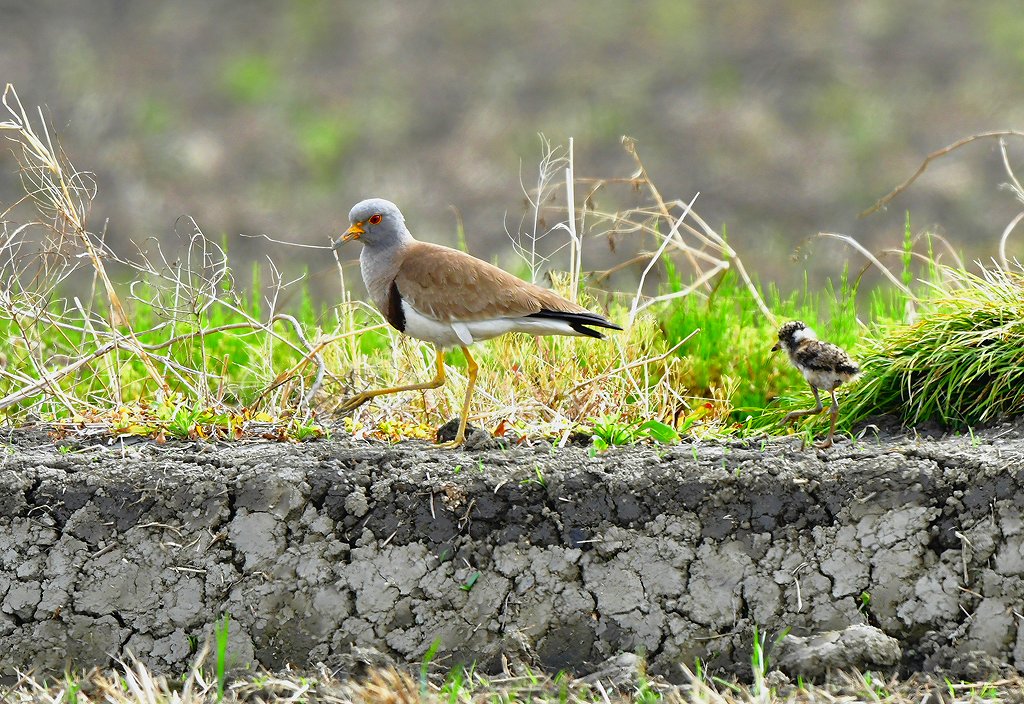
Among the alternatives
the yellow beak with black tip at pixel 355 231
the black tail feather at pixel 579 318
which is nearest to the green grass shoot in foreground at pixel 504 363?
the black tail feather at pixel 579 318

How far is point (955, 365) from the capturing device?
4.88 metres

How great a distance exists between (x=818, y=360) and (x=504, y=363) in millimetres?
1630

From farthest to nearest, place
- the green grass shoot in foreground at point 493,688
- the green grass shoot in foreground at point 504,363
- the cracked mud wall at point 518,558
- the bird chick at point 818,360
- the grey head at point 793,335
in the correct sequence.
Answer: the green grass shoot in foreground at point 504,363, the grey head at point 793,335, the bird chick at point 818,360, the cracked mud wall at point 518,558, the green grass shoot in foreground at point 493,688

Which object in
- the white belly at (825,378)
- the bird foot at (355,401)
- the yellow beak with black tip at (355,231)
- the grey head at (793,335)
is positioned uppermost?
the yellow beak with black tip at (355,231)

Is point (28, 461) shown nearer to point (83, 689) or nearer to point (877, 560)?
point (83, 689)

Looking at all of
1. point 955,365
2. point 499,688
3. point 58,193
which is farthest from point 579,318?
point 58,193

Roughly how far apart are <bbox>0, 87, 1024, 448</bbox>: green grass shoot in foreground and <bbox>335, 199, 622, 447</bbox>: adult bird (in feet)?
1.42

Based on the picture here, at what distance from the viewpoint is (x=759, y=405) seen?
570 cm

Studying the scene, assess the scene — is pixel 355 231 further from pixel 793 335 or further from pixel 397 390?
pixel 793 335

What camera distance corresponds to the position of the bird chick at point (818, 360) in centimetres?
439

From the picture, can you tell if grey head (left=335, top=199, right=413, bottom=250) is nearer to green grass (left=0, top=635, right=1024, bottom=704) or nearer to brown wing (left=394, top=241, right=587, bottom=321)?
brown wing (left=394, top=241, right=587, bottom=321)

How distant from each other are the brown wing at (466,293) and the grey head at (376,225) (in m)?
0.18

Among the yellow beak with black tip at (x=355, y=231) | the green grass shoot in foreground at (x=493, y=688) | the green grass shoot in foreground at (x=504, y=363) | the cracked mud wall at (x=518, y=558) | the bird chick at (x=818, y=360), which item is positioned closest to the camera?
the green grass shoot in foreground at (x=493, y=688)

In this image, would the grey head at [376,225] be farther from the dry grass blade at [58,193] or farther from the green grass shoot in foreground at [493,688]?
the green grass shoot in foreground at [493,688]
